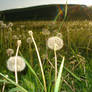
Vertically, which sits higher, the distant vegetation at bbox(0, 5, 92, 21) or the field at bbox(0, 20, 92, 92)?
the distant vegetation at bbox(0, 5, 92, 21)

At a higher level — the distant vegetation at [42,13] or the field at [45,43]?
the distant vegetation at [42,13]

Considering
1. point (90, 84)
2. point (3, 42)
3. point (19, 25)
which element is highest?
point (19, 25)

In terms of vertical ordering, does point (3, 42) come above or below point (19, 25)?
below

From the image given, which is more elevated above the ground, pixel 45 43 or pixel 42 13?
pixel 42 13

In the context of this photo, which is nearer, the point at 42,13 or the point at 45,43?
the point at 45,43

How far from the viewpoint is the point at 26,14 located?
167 cm

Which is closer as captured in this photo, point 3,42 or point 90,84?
point 90,84

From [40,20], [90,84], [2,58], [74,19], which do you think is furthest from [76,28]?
[90,84]

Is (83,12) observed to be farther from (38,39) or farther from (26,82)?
(26,82)

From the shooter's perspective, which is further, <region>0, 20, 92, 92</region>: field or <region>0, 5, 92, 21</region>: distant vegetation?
<region>0, 5, 92, 21</region>: distant vegetation

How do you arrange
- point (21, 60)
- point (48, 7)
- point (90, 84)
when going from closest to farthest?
point (21, 60), point (90, 84), point (48, 7)

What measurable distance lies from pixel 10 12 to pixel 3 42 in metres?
0.38

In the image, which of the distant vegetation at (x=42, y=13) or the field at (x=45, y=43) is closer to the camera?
the field at (x=45, y=43)

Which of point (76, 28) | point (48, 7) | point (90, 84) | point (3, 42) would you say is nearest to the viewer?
point (90, 84)
